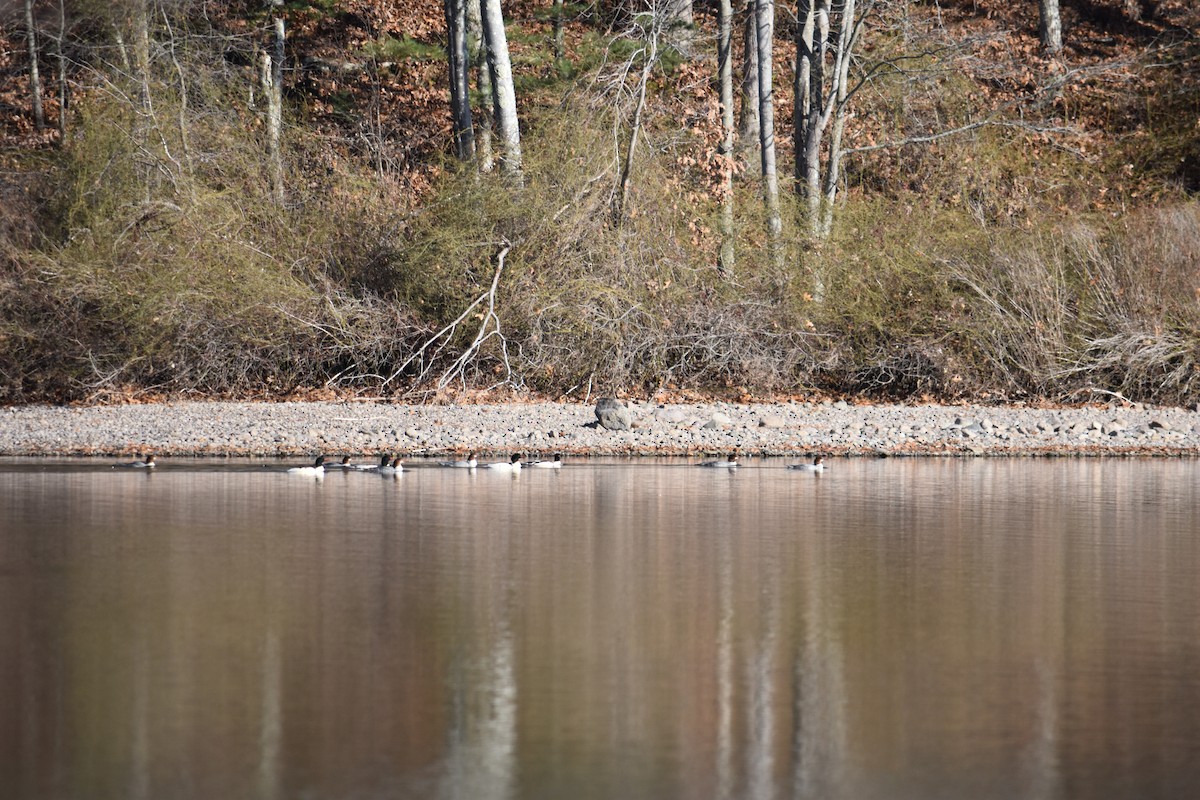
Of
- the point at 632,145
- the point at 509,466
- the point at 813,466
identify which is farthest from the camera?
the point at 632,145

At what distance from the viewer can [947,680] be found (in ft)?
29.0

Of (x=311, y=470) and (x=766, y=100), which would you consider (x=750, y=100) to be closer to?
(x=766, y=100)

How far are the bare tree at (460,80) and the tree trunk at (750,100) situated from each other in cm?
544

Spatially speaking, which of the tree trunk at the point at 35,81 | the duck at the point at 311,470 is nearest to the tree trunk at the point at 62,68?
the tree trunk at the point at 35,81

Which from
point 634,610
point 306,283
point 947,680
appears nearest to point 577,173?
point 306,283

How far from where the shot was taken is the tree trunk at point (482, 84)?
2855 centimetres

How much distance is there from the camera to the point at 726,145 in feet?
99.9

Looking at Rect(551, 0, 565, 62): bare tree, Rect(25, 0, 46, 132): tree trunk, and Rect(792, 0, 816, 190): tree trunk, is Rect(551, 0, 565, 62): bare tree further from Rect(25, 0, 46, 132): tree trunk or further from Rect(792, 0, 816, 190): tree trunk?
Rect(25, 0, 46, 132): tree trunk

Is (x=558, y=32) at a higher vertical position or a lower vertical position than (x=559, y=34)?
higher

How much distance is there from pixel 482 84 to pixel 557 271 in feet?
20.5

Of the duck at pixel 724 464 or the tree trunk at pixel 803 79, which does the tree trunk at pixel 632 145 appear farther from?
the duck at pixel 724 464

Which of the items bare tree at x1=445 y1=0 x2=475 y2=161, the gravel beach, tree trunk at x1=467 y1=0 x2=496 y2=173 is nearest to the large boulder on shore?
the gravel beach

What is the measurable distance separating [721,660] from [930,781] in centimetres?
235

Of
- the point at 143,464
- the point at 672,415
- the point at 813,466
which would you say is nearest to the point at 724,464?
the point at 813,466
